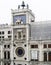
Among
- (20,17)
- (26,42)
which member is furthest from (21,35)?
(20,17)

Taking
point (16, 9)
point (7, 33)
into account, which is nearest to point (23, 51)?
point (7, 33)

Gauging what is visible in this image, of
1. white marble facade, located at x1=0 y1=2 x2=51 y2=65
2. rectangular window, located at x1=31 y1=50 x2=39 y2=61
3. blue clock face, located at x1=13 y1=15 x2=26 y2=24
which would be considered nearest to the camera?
white marble facade, located at x1=0 y1=2 x2=51 y2=65

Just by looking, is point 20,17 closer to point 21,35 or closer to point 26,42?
point 21,35

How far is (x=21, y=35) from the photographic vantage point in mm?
58781

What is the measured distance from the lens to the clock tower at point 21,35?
57.5 metres

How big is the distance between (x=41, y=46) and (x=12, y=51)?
10.0m

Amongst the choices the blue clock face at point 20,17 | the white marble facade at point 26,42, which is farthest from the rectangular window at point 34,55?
the blue clock face at point 20,17

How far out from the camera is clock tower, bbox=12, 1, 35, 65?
57.5 meters

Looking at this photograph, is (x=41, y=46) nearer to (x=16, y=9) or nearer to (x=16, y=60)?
(x=16, y=60)

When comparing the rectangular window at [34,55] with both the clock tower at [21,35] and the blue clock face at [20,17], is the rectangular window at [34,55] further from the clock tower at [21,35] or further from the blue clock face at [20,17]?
the blue clock face at [20,17]

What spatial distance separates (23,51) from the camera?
190 feet

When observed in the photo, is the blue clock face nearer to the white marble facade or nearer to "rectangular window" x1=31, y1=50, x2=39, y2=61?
the white marble facade

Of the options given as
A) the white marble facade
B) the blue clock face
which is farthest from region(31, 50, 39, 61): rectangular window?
the blue clock face

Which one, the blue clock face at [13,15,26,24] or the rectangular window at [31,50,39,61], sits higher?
the blue clock face at [13,15,26,24]
